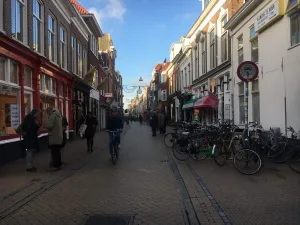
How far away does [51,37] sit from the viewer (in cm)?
1753

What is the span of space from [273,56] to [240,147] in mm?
4586

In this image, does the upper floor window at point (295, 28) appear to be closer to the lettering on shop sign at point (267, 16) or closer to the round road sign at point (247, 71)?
the lettering on shop sign at point (267, 16)

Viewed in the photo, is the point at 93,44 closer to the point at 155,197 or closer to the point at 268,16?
the point at 268,16

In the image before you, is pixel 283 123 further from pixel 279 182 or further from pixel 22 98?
pixel 22 98

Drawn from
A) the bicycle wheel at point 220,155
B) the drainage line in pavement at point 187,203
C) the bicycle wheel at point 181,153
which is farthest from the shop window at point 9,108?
the bicycle wheel at point 220,155

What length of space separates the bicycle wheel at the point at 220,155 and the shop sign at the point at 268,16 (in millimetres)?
5203

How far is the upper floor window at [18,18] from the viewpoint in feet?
→ 39.6

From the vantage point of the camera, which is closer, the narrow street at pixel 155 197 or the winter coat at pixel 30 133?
the narrow street at pixel 155 197

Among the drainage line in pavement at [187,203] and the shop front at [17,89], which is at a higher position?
the shop front at [17,89]

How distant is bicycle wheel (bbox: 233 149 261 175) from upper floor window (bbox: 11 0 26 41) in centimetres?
825

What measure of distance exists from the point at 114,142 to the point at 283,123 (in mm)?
5708

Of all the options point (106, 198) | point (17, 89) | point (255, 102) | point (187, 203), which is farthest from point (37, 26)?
point (187, 203)

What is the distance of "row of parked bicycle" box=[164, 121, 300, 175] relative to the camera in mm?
8727

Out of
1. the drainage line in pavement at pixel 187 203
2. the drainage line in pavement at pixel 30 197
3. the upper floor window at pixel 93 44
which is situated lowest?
the drainage line in pavement at pixel 187 203
